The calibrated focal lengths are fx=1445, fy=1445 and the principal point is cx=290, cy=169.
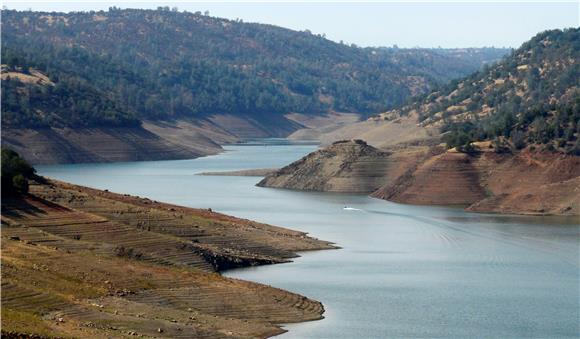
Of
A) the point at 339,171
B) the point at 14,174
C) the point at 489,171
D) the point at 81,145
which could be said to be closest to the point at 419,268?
the point at 14,174

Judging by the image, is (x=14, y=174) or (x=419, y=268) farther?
(x=14, y=174)

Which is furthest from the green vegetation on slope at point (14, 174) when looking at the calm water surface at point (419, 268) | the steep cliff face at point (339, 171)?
the steep cliff face at point (339, 171)

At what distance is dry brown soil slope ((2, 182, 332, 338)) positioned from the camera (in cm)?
5162

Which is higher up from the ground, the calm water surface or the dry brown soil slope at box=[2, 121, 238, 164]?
the dry brown soil slope at box=[2, 121, 238, 164]

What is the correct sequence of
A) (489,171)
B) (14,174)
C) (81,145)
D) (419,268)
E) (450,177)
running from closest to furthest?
(419,268), (14,174), (450,177), (489,171), (81,145)

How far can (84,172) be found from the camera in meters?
160

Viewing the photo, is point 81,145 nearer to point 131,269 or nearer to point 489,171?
point 489,171

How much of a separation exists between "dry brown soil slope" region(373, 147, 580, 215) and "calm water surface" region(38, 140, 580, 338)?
342 centimetres

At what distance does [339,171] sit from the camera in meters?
139

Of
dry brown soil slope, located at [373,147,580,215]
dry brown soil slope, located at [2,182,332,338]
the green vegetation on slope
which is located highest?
dry brown soil slope, located at [373,147,580,215]

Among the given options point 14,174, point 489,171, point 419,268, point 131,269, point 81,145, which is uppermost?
point 81,145

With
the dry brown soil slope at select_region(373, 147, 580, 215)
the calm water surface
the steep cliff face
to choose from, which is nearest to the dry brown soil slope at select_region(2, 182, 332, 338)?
the calm water surface

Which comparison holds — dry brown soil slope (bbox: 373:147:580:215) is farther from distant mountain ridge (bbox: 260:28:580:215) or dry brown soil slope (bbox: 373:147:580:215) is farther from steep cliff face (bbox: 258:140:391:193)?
steep cliff face (bbox: 258:140:391:193)

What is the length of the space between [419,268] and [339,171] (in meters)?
67.2
